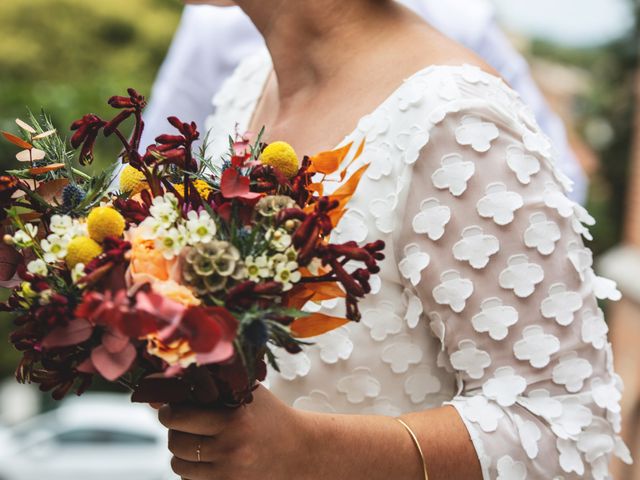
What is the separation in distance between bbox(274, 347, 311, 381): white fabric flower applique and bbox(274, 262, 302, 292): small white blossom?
0.61 m

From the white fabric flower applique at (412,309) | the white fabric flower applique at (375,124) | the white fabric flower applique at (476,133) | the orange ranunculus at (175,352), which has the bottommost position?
the white fabric flower applique at (412,309)

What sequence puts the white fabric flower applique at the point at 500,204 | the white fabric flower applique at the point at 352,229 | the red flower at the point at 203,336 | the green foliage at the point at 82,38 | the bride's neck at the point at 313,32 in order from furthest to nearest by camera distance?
the green foliage at the point at 82,38, the bride's neck at the point at 313,32, the white fabric flower applique at the point at 352,229, the white fabric flower applique at the point at 500,204, the red flower at the point at 203,336

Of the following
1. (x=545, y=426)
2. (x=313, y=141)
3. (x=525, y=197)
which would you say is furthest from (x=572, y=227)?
(x=313, y=141)

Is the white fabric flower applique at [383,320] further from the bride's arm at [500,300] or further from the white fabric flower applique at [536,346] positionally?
the white fabric flower applique at [536,346]

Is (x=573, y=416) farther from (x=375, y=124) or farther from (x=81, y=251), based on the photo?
(x=81, y=251)

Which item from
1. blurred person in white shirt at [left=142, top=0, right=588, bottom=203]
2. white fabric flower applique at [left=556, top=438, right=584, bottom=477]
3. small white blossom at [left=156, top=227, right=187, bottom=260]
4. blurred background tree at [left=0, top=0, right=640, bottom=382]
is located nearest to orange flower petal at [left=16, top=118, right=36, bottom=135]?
small white blossom at [left=156, top=227, right=187, bottom=260]

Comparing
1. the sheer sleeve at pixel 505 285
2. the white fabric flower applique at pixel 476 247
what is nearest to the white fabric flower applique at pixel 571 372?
the sheer sleeve at pixel 505 285

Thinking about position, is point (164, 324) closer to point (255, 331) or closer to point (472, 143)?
point (255, 331)

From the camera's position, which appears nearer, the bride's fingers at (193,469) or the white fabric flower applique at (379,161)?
the bride's fingers at (193,469)

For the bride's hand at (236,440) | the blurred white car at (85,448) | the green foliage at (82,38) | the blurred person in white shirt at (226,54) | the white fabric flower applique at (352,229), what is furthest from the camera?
the green foliage at (82,38)

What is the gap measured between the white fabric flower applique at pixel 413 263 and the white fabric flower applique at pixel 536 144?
0.27m

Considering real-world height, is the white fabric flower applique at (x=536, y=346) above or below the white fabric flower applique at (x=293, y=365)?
above

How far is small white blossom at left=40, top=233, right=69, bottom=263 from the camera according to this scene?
1282mm

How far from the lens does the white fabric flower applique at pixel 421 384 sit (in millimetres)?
1845
